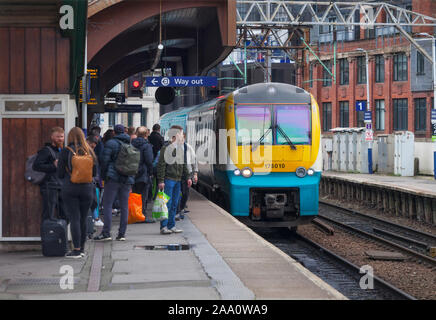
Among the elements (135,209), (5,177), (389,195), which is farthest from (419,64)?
(5,177)

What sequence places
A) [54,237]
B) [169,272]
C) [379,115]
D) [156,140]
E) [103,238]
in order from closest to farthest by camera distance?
1. [169,272]
2. [54,237]
3. [103,238]
4. [156,140]
5. [379,115]

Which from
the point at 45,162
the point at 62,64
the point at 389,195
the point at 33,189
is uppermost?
the point at 62,64

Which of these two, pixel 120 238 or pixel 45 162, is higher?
pixel 45 162

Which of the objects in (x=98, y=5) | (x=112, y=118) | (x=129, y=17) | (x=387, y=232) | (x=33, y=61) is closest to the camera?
(x=33, y=61)

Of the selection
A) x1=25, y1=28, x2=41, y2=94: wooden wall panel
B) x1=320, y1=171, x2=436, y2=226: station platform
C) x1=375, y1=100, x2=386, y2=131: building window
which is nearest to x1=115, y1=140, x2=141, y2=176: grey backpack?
x1=25, y1=28, x2=41, y2=94: wooden wall panel

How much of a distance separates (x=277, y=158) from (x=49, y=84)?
6.47 m

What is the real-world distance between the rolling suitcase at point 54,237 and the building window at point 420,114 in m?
42.2

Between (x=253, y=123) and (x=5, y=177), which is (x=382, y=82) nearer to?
(x=253, y=123)

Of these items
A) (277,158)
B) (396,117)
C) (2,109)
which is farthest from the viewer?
(396,117)

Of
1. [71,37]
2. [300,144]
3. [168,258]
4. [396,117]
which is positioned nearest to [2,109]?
[71,37]

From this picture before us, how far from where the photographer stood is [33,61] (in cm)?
1223

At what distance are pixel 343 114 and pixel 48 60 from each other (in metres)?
50.3

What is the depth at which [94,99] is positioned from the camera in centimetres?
1808

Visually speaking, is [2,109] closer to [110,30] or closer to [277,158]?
[110,30]
